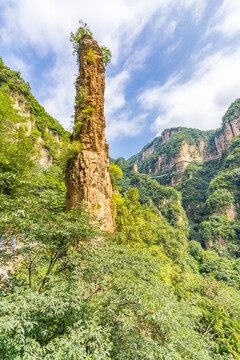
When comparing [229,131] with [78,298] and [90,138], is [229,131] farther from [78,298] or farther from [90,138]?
[78,298]

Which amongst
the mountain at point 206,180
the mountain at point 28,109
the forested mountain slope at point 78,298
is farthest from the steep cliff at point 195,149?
the forested mountain slope at point 78,298

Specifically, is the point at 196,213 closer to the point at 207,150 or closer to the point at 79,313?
the point at 207,150

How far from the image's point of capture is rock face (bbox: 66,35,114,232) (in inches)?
392

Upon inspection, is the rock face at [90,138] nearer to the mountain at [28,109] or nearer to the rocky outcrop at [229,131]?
the mountain at [28,109]

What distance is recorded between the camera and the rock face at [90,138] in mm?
9953

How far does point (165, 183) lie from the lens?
94.1 metres

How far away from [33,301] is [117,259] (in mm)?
2779

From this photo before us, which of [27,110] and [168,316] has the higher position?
[27,110]

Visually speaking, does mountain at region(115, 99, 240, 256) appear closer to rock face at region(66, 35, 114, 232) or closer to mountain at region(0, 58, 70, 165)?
mountain at region(0, 58, 70, 165)

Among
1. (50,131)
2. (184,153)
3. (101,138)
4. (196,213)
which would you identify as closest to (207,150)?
(184,153)

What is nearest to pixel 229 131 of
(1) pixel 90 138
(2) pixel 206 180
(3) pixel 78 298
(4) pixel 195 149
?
(4) pixel 195 149

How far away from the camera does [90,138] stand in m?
10.8

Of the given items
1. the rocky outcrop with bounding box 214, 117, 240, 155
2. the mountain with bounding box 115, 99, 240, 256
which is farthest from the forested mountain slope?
the rocky outcrop with bounding box 214, 117, 240, 155

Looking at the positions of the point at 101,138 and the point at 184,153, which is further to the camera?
the point at 184,153
